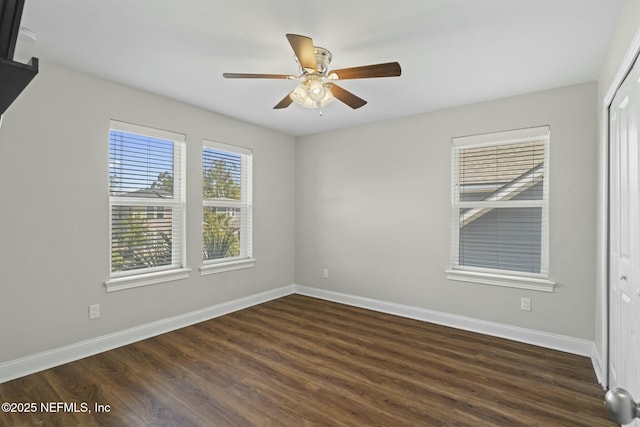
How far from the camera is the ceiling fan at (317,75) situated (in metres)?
2.06

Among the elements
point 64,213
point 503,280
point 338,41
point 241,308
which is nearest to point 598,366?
point 503,280

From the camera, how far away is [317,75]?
236 cm

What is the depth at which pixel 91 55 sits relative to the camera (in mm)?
2580

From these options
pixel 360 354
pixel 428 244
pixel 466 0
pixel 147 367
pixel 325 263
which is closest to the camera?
pixel 466 0

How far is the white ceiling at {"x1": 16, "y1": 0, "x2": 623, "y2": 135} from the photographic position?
2002mm

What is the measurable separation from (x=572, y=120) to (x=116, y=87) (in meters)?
4.28

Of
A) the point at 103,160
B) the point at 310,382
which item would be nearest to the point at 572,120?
the point at 310,382

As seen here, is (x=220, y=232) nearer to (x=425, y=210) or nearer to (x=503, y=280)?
(x=425, y=210)

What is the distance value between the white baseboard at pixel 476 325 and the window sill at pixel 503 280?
16.5 inches

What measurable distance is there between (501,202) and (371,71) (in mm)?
2206

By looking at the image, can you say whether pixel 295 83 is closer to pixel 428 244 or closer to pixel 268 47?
pixel 268 47

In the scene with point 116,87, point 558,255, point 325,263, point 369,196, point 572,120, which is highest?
point 116,87

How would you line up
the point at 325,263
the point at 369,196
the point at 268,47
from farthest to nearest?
the point at 325,263 → the point at 369,196 → the point at 268,47

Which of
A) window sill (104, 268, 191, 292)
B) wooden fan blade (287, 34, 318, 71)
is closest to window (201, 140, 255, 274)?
window sill (104, 268, 191, 292)
